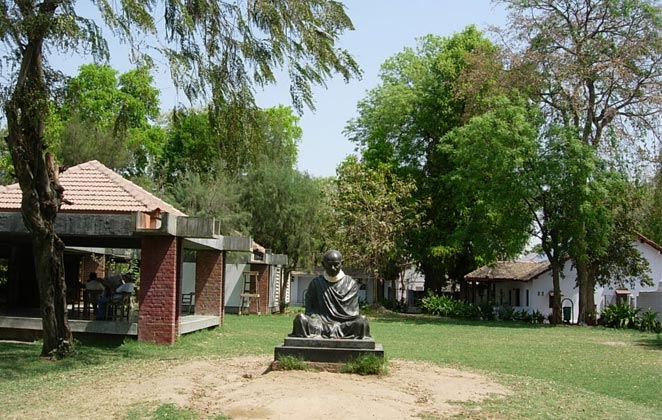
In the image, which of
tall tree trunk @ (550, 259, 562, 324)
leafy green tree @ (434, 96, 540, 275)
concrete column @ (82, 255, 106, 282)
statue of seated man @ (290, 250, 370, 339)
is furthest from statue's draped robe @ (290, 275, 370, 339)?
concrete column @ (82, 255, 106, 282)

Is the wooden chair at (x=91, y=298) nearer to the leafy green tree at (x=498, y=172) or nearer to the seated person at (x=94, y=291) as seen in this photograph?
the seated person at (x=94, y=291)

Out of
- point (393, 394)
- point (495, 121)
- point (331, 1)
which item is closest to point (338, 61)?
point (331, 1)

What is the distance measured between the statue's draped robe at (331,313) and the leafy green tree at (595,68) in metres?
19.7

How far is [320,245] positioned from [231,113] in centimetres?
2661

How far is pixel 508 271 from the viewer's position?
4181 cm

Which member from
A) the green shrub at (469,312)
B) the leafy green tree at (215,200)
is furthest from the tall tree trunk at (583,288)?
the leafy green tree at (215,200)

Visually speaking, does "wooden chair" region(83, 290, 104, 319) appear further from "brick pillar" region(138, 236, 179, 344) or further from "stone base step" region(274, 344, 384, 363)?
"stone base step" region(274, 344, 384, 363)

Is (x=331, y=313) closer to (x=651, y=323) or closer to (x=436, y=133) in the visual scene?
(x=651, y=323)

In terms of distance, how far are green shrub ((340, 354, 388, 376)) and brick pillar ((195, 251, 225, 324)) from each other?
41.0 ft

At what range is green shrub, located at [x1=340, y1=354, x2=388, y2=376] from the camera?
38.5 feet

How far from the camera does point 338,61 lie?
42.7ft

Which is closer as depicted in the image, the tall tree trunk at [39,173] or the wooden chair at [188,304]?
the tall tree trunk at [39,173]

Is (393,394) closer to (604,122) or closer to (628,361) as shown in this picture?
(628,361)

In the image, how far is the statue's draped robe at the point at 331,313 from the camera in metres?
12.4
